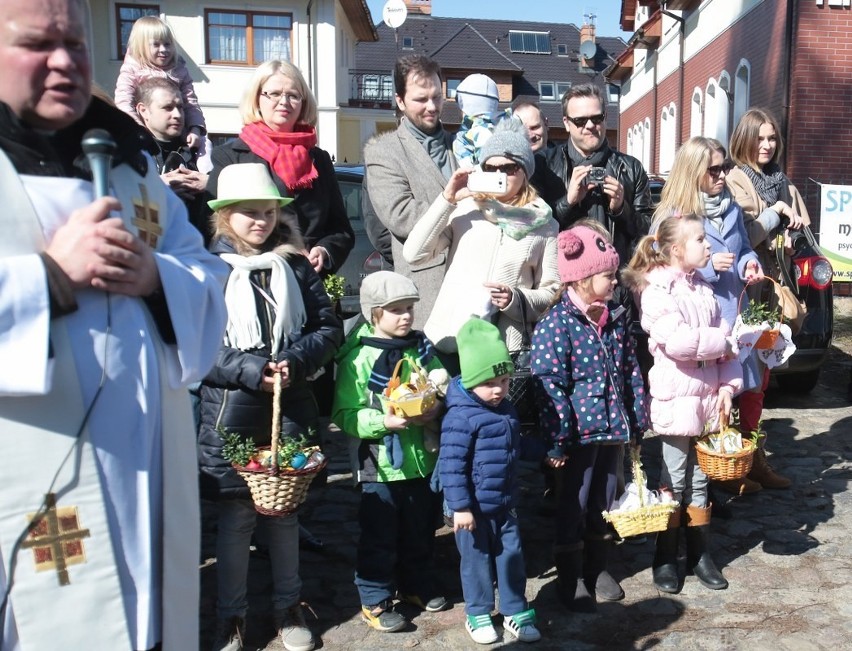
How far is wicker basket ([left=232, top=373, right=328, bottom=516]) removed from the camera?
323cm

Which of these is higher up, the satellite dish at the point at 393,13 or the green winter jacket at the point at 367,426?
the satellite dish at the point at 393,13

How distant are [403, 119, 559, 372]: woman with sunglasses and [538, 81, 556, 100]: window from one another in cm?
4797

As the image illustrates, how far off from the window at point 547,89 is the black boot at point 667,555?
158 feet

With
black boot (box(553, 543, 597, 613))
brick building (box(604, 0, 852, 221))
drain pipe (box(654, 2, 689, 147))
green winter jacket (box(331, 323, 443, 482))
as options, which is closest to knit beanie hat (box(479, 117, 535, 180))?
green winter jacket (box(331, 323, 443, 482))

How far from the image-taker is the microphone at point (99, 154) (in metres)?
1.70

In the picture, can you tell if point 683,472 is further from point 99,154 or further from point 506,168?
point 99,154

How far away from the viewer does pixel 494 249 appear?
3.98 metres

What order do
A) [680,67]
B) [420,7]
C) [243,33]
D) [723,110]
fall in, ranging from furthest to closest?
[420,7]
[243,33]
[680,67]
[723,110]

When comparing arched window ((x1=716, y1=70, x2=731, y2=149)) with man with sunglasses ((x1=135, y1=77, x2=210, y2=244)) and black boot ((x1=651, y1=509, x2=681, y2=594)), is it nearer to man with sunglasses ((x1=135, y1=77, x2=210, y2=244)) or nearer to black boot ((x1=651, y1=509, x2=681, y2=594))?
black boot ((x1=651, y1=509, x2=681, y2=594))

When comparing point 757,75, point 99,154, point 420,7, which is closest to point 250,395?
point 99,154

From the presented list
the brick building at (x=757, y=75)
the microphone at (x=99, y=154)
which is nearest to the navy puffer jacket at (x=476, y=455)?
the microphone at (x=99, y=154)

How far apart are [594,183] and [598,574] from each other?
6.20ft

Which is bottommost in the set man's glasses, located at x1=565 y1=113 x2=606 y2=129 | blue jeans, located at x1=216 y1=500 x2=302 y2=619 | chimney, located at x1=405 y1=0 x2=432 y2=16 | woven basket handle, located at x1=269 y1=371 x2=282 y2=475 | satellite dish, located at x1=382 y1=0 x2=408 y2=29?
blue jeans, located at x1=216 y1=500 x2=302 y2=619

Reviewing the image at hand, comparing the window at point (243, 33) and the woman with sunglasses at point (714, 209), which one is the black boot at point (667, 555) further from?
the window at point (243, 33)
